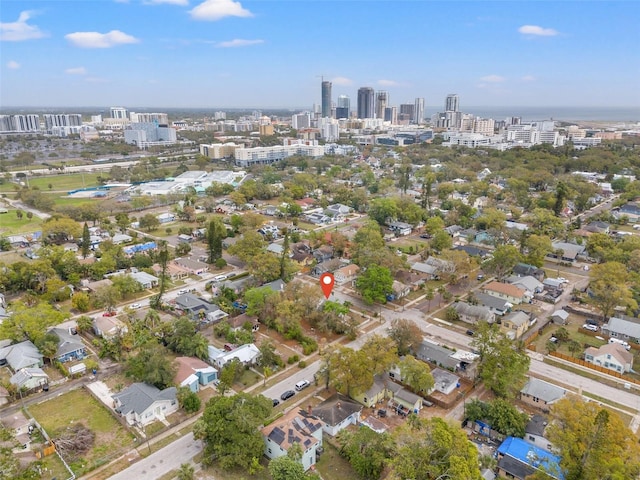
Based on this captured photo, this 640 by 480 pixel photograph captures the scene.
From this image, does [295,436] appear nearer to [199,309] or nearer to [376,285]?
[199,309]

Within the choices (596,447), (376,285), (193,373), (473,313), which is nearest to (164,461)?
(193,373)

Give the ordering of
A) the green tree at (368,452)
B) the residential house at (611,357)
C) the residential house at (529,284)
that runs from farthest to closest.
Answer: the residential house at (529,284), the residential house at (611,357), the green tree at (368,452)

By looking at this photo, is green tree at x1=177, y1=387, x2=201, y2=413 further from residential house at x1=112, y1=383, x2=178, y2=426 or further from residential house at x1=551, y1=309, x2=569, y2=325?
residential house at x1=551, y1=309, x2=569, y2=325

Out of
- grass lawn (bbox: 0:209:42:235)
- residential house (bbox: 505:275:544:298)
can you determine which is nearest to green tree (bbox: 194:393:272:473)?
residential house (bbox: 505:275:544:298)

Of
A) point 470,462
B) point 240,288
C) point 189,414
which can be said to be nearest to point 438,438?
point 470,462

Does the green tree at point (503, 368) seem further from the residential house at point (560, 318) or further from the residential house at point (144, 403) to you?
the residential house at point (144, 403)

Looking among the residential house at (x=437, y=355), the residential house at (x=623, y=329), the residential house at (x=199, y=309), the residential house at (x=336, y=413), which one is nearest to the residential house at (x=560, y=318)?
the residential house at (x=623, y=329)
